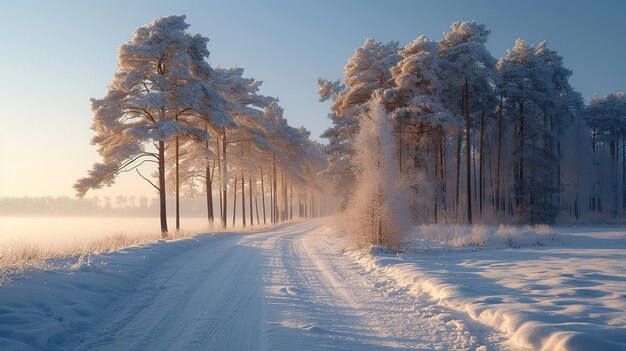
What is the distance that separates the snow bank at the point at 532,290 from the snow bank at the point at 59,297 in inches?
221

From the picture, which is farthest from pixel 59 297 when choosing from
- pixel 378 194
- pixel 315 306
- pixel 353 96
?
pixel 353 96

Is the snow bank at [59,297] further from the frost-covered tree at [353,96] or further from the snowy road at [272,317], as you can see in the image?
the frost-covered tree at [353,96]

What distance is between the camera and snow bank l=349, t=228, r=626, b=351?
14.6ft

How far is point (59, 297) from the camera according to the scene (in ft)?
19.2

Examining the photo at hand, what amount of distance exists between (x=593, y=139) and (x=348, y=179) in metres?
34.0

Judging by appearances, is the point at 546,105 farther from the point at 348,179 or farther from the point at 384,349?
the point at 384,349

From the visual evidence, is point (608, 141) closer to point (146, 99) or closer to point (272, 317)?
point (146, 99)

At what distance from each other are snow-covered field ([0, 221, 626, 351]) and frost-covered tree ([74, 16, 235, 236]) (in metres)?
10.9

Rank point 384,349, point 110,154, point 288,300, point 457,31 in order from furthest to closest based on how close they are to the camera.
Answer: point 457,31 → point 110,154 → point 288,300 → point 384,349

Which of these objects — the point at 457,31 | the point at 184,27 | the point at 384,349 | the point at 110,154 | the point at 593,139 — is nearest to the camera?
the point at 384,349

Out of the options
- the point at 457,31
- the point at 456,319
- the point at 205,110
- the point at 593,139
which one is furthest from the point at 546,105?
the point at 456,319

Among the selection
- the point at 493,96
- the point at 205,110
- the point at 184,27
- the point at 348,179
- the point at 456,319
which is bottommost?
the point at 456,319

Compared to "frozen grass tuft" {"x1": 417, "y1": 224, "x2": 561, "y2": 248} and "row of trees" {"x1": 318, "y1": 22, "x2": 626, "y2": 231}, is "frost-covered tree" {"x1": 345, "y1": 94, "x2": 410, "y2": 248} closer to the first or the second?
"frozen grass tuft" {"x1": 417, "y1": 224, "x2": 561, "y2": 248}

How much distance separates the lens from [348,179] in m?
28.5
